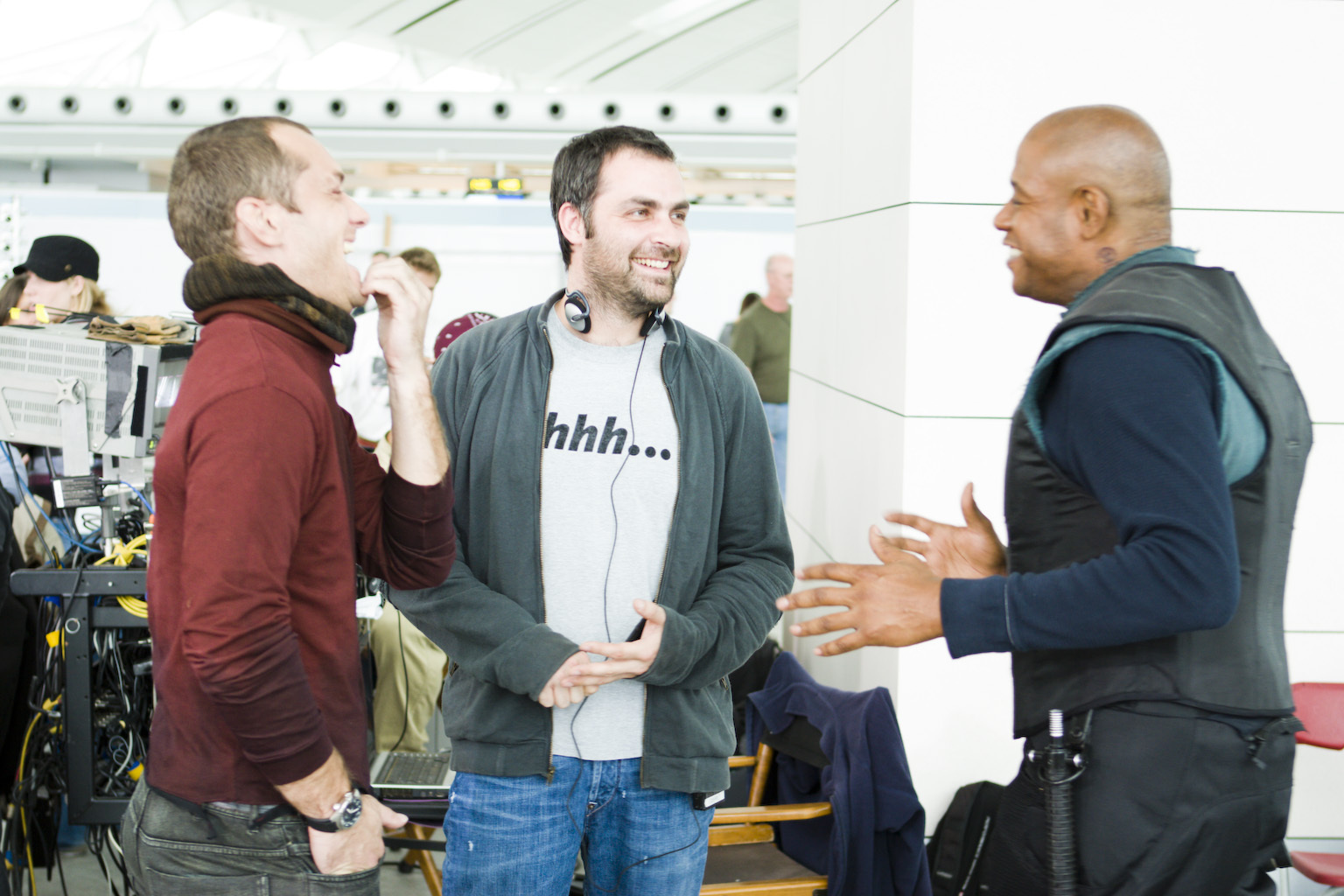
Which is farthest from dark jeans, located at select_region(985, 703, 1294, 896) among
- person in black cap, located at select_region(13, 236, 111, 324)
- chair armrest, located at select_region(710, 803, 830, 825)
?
person in black cap, located at select_region(13, 236, 111, 324)

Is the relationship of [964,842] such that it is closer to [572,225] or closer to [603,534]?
[603,534]

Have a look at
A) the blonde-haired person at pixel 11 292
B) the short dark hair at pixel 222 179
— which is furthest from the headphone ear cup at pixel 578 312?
the blonde-haired person at pixel 11 292

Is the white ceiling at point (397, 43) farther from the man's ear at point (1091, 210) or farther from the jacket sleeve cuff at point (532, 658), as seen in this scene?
the man's ear at point (1091, 210)

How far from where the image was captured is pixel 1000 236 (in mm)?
2350

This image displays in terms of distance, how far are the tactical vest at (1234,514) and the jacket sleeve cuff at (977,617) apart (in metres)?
0.11

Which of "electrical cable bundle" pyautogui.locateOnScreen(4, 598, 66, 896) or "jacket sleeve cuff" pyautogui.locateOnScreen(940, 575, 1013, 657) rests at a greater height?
"jacket sleeve cuff" pyautogui.locateOnScreen(940, 575, 1013, 657)

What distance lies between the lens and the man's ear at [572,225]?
173 centimetres

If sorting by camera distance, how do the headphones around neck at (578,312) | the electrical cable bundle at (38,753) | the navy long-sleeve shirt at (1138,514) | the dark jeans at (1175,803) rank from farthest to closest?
the electrical cable bundle at (38,753)
the headphones around neck at (578,312)
the dark jeans at (1175,803)
the navy long-sleeve shirt at (1138,514)

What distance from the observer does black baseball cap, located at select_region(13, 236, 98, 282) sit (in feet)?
11.1

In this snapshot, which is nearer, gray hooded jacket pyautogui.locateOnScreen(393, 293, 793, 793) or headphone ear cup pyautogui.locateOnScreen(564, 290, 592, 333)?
gray hooded jacket pyautogui.locateOnScreen(393, 293, 793, 793)

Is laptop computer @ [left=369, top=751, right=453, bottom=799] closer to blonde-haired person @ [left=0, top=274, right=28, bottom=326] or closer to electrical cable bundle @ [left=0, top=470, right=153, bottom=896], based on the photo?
electrical cable bundle @ [left=0, top=470, right=153, bottom=896]

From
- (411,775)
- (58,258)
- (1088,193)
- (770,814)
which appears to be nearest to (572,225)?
(1088,193)

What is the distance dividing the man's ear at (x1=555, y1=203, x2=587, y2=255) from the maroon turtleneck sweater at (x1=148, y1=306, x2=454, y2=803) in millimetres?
597

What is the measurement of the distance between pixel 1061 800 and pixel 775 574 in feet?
2.17
